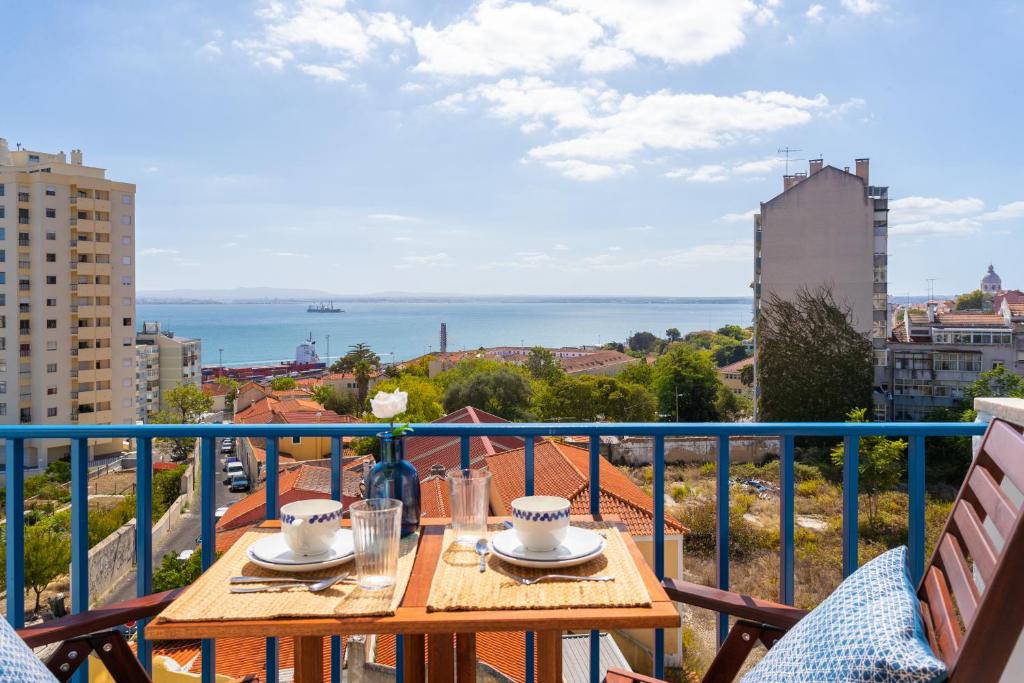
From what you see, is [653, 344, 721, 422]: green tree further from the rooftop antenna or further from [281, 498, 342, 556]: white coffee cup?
[281, 498, 342, 556]: white coffee cup

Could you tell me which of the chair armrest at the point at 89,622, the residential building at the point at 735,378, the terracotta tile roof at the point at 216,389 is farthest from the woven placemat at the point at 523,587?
the terracotta tile roof at the point at 216,389

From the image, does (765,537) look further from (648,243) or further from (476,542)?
(648,243)

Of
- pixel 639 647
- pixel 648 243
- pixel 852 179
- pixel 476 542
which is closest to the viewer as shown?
pixel 476 542

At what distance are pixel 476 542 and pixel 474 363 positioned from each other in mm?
43809

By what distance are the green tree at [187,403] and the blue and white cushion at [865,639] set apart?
47369mm

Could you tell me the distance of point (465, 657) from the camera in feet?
4.80

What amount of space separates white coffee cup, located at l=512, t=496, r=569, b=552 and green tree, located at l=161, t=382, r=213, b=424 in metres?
47.0

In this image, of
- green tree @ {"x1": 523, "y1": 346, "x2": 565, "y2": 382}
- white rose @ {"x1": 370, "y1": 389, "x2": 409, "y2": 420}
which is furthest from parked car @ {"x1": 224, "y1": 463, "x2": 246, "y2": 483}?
white rose @ {"x1": 370, "y1": 389, "x2": 409, "y2": 420}

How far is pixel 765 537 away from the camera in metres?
17.7

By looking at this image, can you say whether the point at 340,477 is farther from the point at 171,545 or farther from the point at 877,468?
the point at 877,468

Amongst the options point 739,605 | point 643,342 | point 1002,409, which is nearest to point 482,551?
point 739,605

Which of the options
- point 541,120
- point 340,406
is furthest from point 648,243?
point 340,406

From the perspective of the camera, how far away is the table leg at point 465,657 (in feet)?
4.75

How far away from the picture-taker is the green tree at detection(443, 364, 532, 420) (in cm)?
3784
